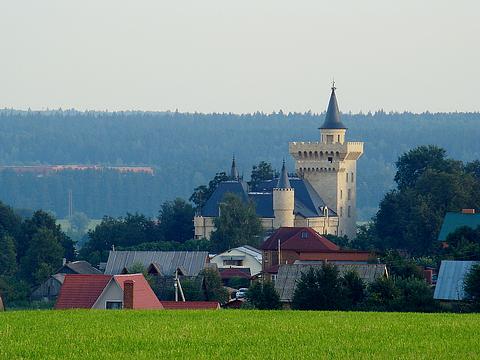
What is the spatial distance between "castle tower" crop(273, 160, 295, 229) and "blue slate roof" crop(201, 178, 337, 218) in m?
0.73

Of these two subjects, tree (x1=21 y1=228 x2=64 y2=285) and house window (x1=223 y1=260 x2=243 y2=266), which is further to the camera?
house window (x1=223 y1=260 x2=243 y2=266)

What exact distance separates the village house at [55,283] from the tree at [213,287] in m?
8.38

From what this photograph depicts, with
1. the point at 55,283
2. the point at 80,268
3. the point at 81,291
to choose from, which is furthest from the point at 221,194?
the point at 81,291

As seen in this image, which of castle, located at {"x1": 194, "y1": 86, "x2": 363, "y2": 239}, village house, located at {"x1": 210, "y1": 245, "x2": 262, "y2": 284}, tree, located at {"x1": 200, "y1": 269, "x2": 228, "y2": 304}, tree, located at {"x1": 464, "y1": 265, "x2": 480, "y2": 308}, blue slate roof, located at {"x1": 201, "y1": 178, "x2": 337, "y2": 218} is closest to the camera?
tree, located at {"x1": 464, "y1": 265, "x2": 480, "y2": 308}

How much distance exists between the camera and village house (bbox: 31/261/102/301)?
100812mm

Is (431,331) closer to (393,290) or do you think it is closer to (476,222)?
(393,290)

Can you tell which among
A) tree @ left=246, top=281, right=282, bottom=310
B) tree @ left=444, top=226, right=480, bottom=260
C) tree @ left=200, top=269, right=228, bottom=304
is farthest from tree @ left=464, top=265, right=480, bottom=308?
tree @ left=200, top=269, right=228, bottom=304

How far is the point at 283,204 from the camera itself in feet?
421

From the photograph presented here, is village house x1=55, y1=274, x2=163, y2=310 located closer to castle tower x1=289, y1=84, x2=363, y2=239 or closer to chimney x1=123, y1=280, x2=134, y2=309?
chimney x1=123, y1=280, x2=134, y2=309

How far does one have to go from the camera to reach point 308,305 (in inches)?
2411

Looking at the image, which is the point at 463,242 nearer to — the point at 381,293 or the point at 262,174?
the point at 381,293

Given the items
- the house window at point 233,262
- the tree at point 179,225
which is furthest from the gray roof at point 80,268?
the tree at point 179,225

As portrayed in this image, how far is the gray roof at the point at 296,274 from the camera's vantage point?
69.8m

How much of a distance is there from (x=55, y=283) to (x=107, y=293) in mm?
43460
